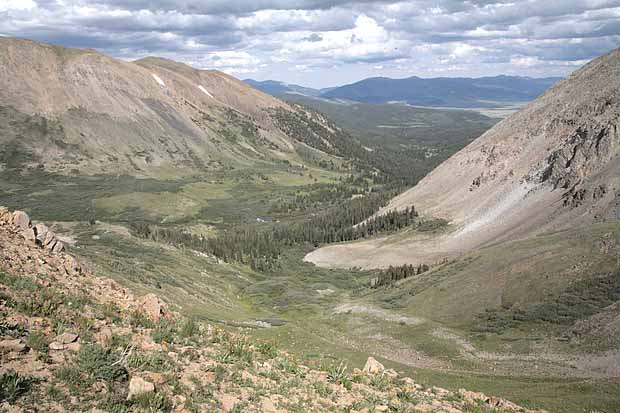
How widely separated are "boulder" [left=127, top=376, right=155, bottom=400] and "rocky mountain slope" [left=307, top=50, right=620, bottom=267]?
67654mm

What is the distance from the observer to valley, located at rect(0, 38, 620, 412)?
35.9 m

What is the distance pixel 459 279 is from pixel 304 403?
1740 inches

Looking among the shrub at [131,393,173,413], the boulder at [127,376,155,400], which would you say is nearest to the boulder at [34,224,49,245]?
the boulder at [127,376,155,400]

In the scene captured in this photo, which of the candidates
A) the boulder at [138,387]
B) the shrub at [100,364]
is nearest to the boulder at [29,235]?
the shrub at [100,364]

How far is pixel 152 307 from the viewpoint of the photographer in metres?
20.2

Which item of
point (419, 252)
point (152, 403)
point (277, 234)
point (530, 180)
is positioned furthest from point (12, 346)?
point (277, 234)

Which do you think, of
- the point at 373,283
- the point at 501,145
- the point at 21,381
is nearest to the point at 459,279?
the point at 373,283

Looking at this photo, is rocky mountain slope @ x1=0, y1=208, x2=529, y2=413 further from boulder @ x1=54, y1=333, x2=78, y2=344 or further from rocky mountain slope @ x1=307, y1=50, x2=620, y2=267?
rocky mountain slope @ x1=307, y1=50, x2=620, y2=267

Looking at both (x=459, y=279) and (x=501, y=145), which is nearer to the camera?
(x=459, y=279)

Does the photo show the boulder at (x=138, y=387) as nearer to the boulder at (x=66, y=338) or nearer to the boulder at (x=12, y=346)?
the boulder at (x=66, y=338)

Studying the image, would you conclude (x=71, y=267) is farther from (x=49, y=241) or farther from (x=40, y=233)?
(x=40, y=233)

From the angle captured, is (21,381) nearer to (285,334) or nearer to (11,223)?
(11,223)

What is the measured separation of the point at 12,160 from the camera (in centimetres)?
17138

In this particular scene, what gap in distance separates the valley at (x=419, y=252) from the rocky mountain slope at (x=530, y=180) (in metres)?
0.43
